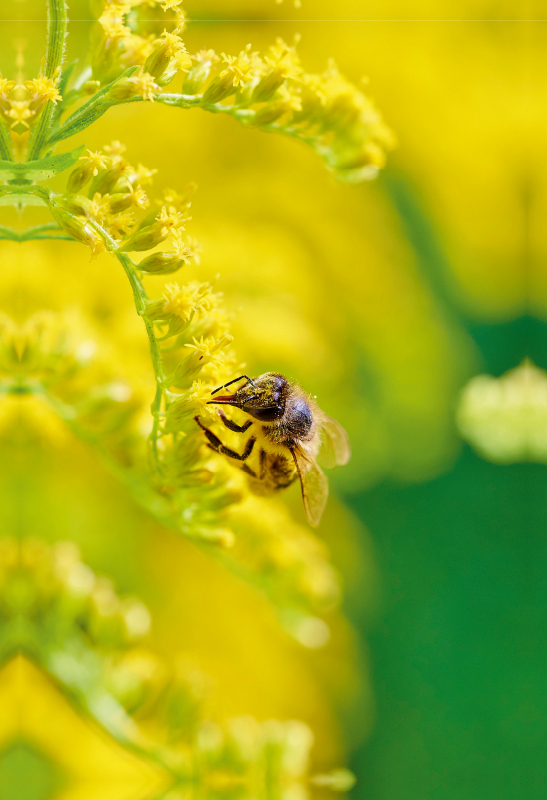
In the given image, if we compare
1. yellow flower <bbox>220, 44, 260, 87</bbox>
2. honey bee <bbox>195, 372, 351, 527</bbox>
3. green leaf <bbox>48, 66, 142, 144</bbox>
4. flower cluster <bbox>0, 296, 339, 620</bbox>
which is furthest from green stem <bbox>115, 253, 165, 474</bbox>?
yellow flower <bbox>220, 44, 260, 87</bbox>

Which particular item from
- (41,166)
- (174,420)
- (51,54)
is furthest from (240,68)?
(174,420)

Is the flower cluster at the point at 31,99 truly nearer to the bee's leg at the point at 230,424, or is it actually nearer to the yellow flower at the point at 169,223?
the yellow flower at the point at 169,223

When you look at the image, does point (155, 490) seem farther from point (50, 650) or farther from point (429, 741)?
point (429, 741)

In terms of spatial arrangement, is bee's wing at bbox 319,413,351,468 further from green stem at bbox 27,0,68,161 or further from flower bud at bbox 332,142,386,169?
green stem at bbox 27,0,68,161

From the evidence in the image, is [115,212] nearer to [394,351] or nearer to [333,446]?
[333,446]

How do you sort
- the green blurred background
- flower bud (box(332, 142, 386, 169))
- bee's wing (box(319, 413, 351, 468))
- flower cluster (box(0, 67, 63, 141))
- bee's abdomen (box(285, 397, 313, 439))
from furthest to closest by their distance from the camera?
the green blurred background → bee's wing (box(319, 413, 351, 468)) → bee's abdomen (box(285, 397, 313, 439)) → flower bud (box(332, 142, 386, 169)) → flower cluster (box(0, 67, 63, 141))

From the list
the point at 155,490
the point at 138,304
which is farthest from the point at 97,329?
the point at 138,304

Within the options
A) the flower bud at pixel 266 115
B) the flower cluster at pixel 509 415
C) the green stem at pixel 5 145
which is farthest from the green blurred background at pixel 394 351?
the green stem at pixel 5 145
